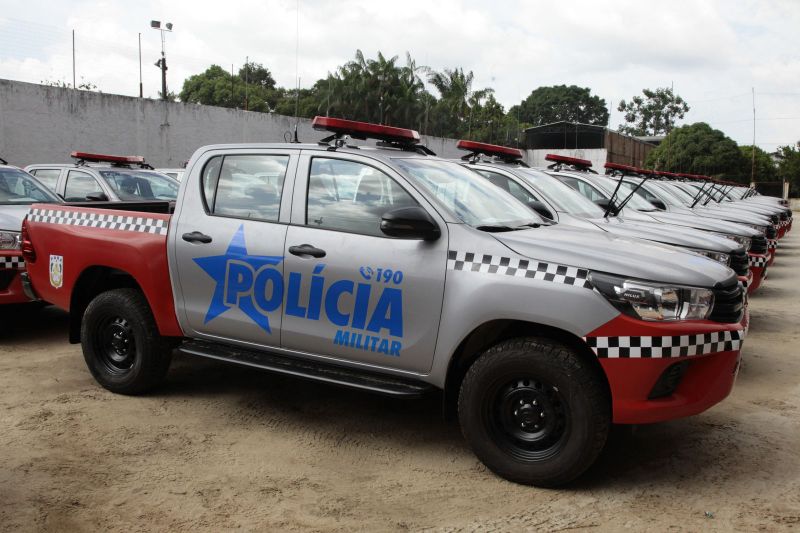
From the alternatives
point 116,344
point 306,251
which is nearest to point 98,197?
point 116,344

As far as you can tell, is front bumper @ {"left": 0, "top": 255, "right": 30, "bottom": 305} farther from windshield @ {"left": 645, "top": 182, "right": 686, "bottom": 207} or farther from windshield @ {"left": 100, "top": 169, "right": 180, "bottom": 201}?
windshield @ {"left": 645, "top": 182, "right": 686, "bottom": 207}

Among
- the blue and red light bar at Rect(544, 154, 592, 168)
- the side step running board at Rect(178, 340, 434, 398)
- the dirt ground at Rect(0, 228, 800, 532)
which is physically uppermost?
the blue and red light bar at Rect(544, 154, 592, 168)

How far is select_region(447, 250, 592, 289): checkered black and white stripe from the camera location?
3.61m

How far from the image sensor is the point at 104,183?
35.3 ft

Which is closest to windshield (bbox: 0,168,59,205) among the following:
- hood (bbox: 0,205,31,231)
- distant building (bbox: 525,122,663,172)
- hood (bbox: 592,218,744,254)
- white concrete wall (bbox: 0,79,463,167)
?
hood (bbox: 0,205,31,231)

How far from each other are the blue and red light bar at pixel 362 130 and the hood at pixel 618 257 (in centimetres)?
120

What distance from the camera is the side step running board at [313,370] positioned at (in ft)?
13.1

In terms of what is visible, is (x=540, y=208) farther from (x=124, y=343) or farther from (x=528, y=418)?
(x=124, y=343)

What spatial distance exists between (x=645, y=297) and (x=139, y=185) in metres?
9.41

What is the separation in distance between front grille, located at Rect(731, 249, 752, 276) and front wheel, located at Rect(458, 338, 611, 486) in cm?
351

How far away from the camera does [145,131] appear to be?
22672 millimetres

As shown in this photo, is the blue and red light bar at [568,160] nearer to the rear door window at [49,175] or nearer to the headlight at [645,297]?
the headlight at [645,297]

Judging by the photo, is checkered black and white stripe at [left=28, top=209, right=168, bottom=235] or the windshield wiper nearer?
the windshield wiper

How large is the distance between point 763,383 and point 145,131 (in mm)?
20593
